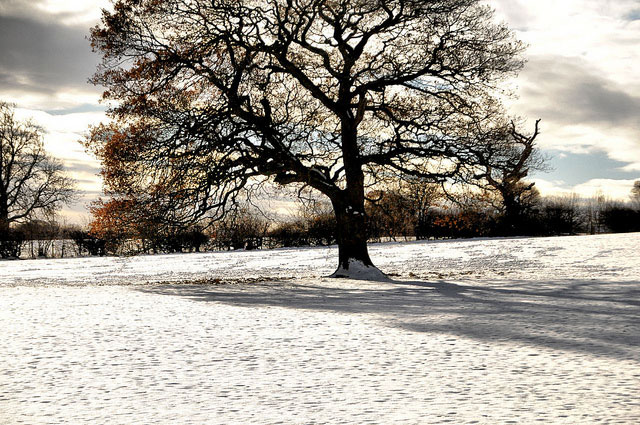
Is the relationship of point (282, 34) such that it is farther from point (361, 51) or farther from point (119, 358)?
point (119, 358)

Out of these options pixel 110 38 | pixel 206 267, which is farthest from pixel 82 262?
pixel 110 38

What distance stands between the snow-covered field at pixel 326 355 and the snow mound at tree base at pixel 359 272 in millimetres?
3056

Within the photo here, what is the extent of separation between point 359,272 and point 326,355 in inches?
424

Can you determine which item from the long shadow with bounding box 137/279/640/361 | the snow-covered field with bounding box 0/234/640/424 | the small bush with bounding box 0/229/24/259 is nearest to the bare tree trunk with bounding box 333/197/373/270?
the long shadow with bounding box 137/279/640/361

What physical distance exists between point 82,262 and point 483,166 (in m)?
21.3

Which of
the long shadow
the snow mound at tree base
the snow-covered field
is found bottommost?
the snow-covered field

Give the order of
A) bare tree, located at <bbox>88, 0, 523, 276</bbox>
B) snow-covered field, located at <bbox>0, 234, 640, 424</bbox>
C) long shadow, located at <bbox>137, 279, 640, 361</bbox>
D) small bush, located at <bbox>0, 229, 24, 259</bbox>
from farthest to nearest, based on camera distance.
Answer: small bush, located at <bbox>0, 229, 24, 259</bbox> → bare tree, located at <bbox>88, 0, 523, 276</bbox> → long shadow, located at <bbox>137, 279, 640, 361</bbox> → snow-covered field, located at <bbox>0, 234, 640, 424</bbox>

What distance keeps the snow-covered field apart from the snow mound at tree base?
306cm

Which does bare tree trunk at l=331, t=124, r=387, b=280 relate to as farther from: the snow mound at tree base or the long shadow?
the long shadow

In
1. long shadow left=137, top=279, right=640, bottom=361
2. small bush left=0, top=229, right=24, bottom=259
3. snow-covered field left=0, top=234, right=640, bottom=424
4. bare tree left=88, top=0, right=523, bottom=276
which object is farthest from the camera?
small bush left=0, top=229, right=24, bottom=259

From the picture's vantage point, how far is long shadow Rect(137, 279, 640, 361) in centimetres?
670

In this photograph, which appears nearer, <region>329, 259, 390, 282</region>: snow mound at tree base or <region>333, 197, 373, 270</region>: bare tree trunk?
<region>329, 259, 390, 282</region>: snow mound at tree base

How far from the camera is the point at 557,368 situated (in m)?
5.08

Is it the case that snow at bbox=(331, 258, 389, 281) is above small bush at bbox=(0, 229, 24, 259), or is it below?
below
